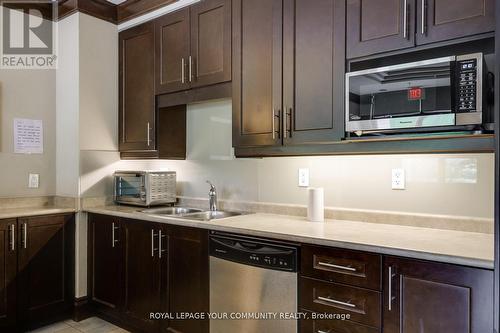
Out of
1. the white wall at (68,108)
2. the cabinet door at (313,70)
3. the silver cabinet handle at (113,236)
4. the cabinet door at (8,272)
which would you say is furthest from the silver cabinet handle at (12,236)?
the cabinet door at (313,70)

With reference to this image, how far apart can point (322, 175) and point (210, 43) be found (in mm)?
1219

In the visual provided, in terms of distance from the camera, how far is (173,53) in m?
2.87

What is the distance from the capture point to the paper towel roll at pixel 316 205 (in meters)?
2.28

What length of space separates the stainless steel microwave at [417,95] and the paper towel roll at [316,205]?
504mm

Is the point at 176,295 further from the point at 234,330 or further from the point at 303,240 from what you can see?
the point at 303,240

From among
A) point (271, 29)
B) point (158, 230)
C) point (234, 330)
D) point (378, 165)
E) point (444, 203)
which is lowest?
point (234, 330)

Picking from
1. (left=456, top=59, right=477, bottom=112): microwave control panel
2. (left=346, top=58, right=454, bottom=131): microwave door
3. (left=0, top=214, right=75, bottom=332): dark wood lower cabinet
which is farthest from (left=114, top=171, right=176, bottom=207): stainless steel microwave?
(left=456, top=59, right=477, bottom=112): microwave control panel

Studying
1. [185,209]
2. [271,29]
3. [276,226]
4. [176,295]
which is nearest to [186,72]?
[271,29]

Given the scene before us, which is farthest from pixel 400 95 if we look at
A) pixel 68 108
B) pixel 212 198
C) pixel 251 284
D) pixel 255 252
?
pixel 68 108

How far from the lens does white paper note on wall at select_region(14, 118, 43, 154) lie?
310 cm

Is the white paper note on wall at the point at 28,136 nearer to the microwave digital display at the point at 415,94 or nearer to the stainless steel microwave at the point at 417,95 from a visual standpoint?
the stainless steel microwave at the point at 417,95

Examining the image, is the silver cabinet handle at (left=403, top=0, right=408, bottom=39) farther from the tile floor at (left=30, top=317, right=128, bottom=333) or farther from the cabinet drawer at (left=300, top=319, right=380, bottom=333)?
the tile floor at (left=30, top=317, right=128, bottom=333)

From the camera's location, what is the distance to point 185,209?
307cm

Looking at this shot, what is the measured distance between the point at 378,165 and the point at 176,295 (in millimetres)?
1523
